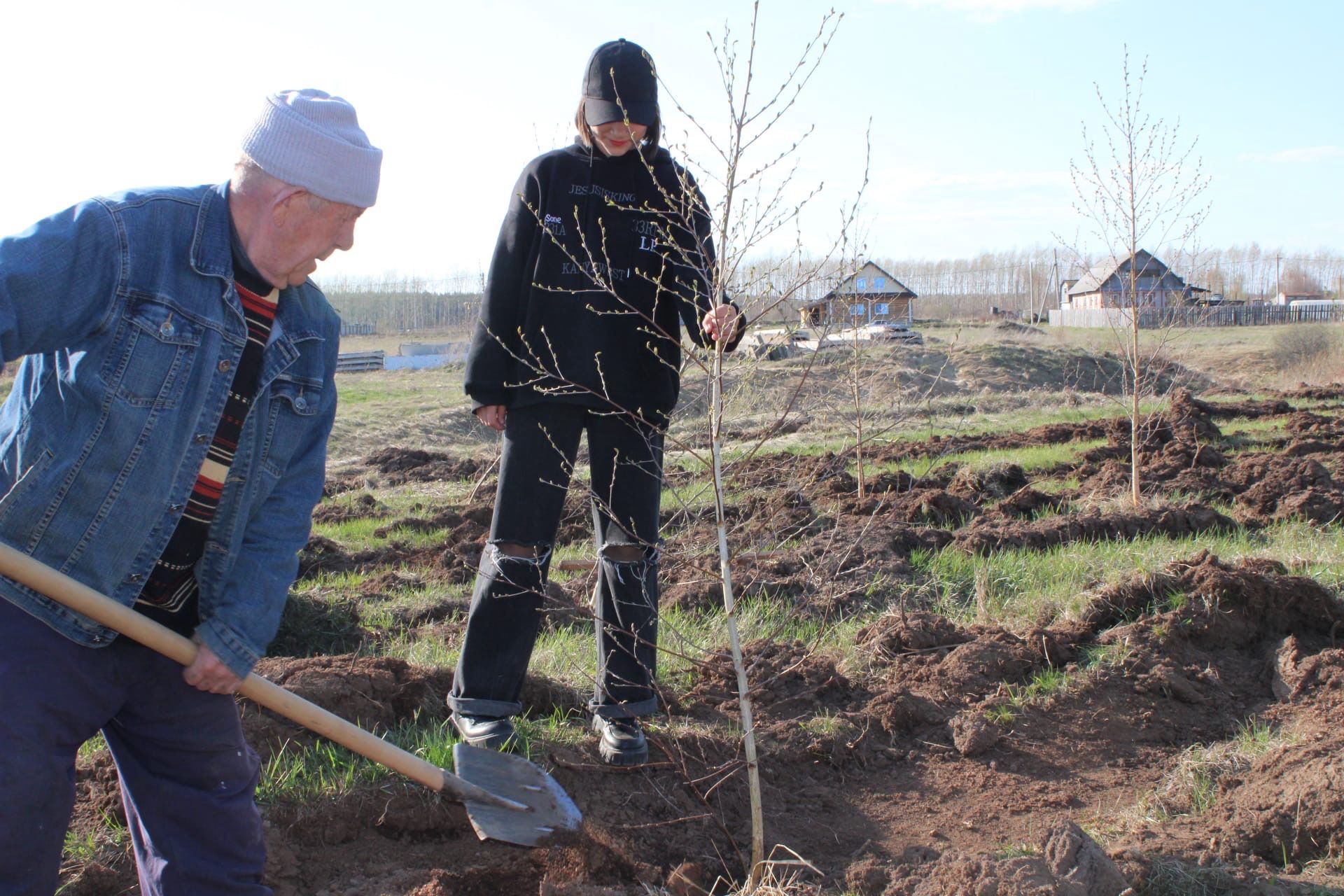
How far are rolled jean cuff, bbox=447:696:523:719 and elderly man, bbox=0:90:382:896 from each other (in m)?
0.93

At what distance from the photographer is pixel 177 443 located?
210 centimetres

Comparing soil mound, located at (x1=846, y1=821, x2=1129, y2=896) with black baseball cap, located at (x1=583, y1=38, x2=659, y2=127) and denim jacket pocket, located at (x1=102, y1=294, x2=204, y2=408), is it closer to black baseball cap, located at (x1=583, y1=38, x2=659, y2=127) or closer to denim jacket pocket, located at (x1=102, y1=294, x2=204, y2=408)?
denim jacket pocket, located at (x1=102, y1=294, x2=204, y2=408)

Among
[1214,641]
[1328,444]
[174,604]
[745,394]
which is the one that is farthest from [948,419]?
[174,604]

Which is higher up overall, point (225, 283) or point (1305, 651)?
point (225, 283)

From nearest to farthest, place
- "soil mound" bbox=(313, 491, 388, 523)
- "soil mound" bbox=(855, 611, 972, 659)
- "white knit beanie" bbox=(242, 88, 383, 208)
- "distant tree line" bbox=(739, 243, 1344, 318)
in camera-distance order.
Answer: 1. "white knit beanie" bbox=(242, 88, 383, 208)
2. "soil mound" bbox=(855, 611, 972, 659)
3. "soil mound" bbox=(313, 491, 388, 523)
4. "distant tree line" bbox=(739, 243, 1344, 318)

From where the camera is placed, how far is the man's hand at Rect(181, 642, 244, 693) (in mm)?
2191

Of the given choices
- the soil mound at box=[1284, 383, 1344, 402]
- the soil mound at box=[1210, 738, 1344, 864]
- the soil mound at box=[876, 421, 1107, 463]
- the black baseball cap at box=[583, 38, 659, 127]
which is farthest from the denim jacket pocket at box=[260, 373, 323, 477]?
the soil mound at box=[1284, 383, 1344, 402]

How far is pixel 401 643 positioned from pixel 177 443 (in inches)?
123

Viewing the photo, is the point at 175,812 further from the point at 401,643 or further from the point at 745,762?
the point at 401,643

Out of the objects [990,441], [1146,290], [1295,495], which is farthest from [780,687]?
[990,441]

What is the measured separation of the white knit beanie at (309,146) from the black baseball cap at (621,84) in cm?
122

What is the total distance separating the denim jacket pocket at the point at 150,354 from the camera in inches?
79.6

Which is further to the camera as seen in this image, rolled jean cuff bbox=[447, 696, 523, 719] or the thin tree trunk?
rolled jean cuff bbox=[447, 696, 523, 719]

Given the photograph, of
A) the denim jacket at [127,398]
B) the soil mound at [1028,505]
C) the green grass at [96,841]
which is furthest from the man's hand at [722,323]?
the soil mound at [1028,505]
